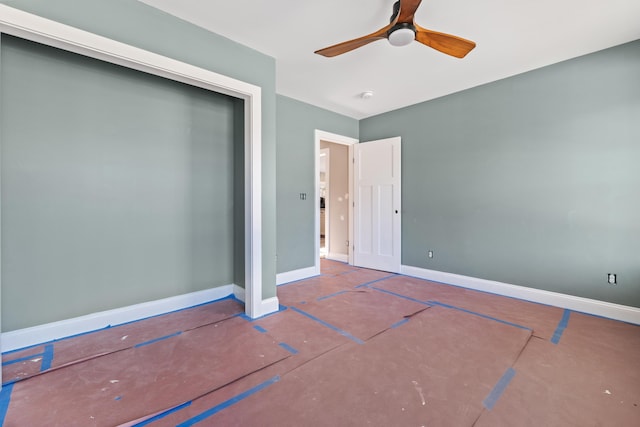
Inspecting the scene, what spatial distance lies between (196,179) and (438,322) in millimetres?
3117

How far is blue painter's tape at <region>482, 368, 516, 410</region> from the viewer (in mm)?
1662

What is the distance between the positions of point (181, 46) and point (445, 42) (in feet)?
7.42

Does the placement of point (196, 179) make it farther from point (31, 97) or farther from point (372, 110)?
point (372, 110)

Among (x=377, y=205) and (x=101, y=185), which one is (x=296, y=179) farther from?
(x=101, y=185)

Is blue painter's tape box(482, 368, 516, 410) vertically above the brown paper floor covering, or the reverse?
the brown paper floor covering

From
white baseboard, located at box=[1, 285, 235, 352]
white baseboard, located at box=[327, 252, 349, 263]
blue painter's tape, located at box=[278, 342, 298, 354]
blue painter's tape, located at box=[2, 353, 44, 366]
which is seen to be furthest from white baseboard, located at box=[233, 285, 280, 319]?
white baseboard, located at box=[327, 252, 349, 263]

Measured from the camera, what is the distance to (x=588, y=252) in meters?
3.02

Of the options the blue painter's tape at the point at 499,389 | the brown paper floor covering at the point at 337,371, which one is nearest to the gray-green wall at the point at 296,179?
the brown paper floor covering at the point at 337,371

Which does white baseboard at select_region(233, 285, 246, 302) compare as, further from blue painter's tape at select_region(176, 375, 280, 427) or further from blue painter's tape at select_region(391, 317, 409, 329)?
blue painter's tape at select_region(391, 317, 409, 329)

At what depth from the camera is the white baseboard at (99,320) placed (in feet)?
7.36

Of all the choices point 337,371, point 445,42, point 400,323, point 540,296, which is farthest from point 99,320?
point 540,296

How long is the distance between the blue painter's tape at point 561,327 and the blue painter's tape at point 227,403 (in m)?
2.45

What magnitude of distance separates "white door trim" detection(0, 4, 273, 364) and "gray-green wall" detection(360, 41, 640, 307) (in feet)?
9.00

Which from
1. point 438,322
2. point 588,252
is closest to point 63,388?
point 438,322
